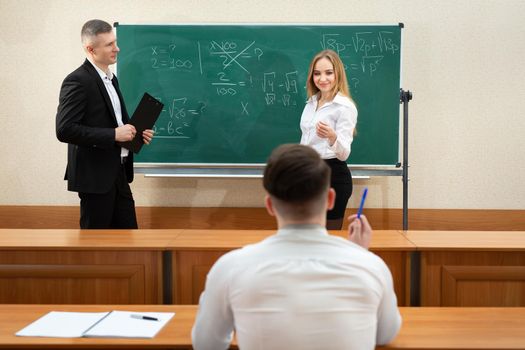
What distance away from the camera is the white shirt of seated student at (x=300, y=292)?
114 cm

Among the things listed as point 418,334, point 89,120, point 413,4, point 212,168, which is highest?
point 413,4

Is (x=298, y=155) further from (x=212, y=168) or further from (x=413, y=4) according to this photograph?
(x=413, y=4)

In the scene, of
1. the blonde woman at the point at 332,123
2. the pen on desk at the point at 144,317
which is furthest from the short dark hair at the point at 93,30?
Answer: the pen on desk at the point at 144,317

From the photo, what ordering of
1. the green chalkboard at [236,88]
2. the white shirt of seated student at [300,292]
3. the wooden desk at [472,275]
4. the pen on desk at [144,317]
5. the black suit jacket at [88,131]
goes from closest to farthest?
the white shirt of seated student at [300,292], the pen on desk at [144,317], the wooden desk at [472,275], the black suit jacket at [88,131], the green chalkboard at [236,88]

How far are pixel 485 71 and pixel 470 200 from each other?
0.94 metres

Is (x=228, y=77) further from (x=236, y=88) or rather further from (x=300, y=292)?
(x=300, y=292)

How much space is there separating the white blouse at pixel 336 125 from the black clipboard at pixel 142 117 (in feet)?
2.78

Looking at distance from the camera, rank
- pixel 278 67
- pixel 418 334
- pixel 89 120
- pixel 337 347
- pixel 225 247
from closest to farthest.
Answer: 1. pixel 337 347
2. pixel 418 334
3. pixel 225 247
4. pixel 89 120
5. pixel 278 67

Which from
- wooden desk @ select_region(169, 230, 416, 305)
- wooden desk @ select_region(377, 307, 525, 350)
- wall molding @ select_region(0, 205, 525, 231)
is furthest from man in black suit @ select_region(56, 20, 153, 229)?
wooden desk @ select_region(377, 307, 525, 350)

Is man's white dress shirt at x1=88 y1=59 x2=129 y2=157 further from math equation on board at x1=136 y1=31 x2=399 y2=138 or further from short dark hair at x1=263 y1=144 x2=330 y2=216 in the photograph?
short dark hair at x1=263 y1=144 x2=330 y2=216

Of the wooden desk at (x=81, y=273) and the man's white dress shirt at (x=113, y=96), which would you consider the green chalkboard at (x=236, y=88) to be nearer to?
the man's white dress shirt at (x=113, y=96)

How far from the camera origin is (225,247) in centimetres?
218

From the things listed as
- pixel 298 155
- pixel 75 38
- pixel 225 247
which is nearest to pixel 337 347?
pixel 298 155

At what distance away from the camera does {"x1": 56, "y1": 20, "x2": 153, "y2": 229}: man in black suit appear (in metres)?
2.95
